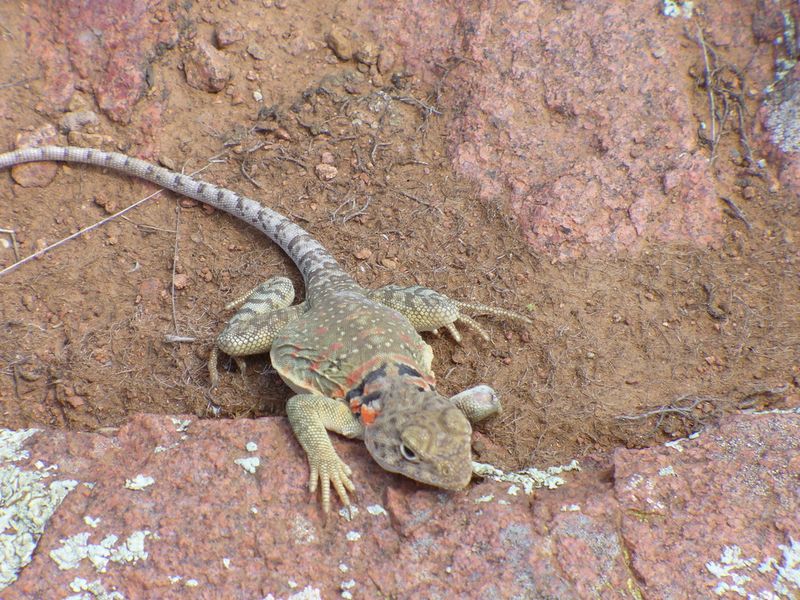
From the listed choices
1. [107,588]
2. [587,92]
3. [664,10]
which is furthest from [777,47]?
[107,588]

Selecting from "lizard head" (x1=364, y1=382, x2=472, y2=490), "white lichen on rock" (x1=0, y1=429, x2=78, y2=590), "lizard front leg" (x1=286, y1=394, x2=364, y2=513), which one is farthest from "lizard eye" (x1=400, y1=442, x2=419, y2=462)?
"white lichen on rock" (x1=0, y1=429, x2=78, y2=590)

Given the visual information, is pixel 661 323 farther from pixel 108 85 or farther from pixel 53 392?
pixel 108 85

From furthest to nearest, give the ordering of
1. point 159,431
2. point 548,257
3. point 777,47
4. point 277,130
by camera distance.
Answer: point 277,130
point 777,47
point 548,257
point 159,431

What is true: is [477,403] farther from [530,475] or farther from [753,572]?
[753,572]

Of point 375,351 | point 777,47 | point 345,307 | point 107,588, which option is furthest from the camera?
point 777,47

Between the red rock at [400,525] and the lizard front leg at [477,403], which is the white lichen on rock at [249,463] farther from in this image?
the lizard front leg at [477,403]
